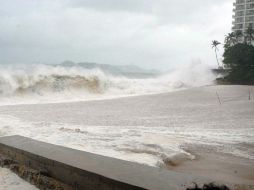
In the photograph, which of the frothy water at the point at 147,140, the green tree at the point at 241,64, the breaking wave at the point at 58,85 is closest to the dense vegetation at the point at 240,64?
the green tree at the point at 241,64

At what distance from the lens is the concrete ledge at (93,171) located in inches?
155

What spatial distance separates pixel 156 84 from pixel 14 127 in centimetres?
3139

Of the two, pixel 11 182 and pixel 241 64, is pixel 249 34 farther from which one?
pixel 11 182

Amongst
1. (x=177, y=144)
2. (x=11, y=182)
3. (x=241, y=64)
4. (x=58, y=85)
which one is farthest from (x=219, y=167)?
(x=241, y=64)

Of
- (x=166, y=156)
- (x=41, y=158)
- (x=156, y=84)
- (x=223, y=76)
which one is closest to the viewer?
(x=41, y=158)

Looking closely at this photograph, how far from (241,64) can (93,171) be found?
44.2m

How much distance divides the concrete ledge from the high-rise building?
76609 millimetres

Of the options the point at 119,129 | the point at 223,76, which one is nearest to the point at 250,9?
the point at 223,76

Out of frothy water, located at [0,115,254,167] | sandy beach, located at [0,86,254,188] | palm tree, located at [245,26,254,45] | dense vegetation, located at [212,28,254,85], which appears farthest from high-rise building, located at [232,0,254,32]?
frothy water, located at [0,115,254,167]

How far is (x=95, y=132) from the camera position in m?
9.56

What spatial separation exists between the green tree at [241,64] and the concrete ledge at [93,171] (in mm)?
42000

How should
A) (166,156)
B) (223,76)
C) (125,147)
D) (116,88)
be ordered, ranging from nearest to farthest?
(166,156), (125,147), (116,88), (223,76)

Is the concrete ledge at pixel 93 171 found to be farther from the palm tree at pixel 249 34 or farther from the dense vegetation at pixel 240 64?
the palm tree at pixel 249 34

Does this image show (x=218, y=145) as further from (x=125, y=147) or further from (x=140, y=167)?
(x=140, y=167)
